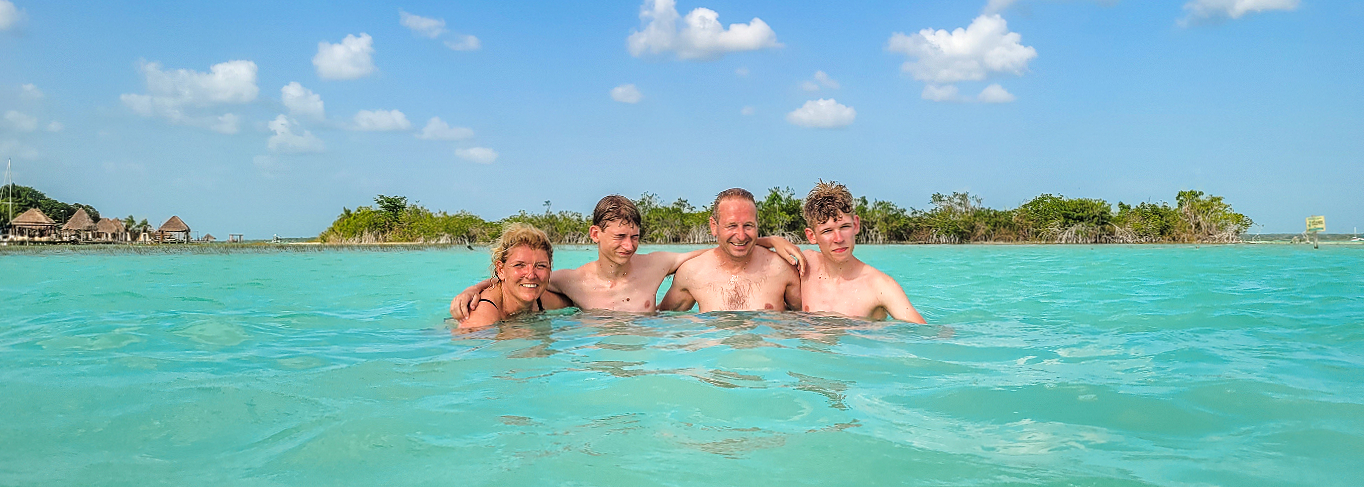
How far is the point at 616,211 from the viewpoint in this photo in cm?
585

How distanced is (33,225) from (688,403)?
61.4 metres

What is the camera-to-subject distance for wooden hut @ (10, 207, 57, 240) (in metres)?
48.8

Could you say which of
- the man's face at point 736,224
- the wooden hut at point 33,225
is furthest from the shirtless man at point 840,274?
the wooden hut at point 33,225

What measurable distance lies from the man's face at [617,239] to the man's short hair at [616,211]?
33mm

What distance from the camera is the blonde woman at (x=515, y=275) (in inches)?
215

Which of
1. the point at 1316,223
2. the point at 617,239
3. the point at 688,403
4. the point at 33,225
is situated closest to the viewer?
the point at 688,403

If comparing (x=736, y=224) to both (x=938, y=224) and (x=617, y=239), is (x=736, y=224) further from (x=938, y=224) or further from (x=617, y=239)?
(x=938, y=224)

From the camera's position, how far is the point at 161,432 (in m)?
3.02

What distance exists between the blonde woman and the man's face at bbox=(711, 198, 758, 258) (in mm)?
1303

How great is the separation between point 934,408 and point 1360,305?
23.7 ft

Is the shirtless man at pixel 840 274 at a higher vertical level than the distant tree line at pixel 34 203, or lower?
lower

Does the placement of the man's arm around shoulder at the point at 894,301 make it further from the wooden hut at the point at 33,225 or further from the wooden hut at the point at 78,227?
the wooden hut at the point at 78,227

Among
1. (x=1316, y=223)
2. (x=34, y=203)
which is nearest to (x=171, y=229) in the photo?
(x=34, y=203)

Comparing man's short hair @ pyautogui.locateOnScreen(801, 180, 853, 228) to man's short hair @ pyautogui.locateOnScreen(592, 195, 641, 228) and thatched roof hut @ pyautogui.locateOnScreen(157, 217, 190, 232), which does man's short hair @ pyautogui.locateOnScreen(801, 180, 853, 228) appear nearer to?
man's short hair @ pyautogui.locateOnScreen(592, 195, 641, 228)
